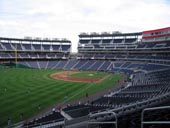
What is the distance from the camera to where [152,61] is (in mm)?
78438

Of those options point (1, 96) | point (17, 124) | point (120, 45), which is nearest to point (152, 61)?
point (120, 45)

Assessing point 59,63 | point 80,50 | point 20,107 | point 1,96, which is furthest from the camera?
point 80,50

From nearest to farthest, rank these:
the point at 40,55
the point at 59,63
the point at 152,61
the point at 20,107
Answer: the point at 20,107, the point at 152,61, the point at 59,63, the point at 40,55

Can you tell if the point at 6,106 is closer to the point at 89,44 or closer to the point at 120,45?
the point at 120,45

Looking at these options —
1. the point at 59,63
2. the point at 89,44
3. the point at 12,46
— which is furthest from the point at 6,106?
the point at 89,44

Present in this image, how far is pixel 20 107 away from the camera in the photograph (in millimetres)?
30516

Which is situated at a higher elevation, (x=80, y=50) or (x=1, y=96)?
(x=80, y=50)

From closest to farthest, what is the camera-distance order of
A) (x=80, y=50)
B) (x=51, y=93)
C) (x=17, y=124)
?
(x=17, y=124)
(x=51, y=93)
(x=80, y=50)

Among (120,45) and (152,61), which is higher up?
(120,45)

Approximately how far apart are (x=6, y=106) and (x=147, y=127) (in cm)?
2525

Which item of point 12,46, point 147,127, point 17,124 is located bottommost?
point 17,124

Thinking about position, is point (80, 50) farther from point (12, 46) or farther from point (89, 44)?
point (12, 46)

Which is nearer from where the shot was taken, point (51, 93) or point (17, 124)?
point (17, 124)

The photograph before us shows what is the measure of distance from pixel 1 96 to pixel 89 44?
80368 mm
